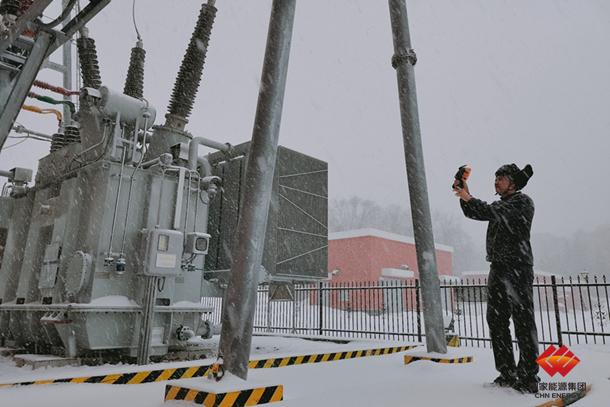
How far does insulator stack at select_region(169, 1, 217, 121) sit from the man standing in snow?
6822 mm

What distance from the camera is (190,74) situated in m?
9.48

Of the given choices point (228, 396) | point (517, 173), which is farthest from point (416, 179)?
point (228, 396)

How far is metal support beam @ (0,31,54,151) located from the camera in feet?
20.6

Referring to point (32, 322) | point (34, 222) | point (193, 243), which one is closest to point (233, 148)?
point (193, 243)

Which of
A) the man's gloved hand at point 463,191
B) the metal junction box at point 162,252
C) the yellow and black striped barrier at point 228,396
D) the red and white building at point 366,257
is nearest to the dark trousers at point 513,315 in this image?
the man's gloved hand at point 463,191

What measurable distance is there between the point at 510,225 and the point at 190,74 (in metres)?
7.43

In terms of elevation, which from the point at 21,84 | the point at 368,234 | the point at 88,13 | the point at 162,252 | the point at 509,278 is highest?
the point at 368,234

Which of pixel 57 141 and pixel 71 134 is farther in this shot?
pixel 57 141

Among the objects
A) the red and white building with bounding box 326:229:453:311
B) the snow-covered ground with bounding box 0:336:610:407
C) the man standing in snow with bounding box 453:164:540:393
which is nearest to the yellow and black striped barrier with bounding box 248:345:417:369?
the snow-covered ground with bounding box 0:336:610:407

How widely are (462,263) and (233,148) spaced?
76158 millimetres

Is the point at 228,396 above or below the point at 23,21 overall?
below

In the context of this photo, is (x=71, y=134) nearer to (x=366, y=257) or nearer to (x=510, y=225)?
(x=510, y=225)

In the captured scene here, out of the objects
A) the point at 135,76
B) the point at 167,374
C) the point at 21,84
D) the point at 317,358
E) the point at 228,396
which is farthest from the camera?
the point at 135,76

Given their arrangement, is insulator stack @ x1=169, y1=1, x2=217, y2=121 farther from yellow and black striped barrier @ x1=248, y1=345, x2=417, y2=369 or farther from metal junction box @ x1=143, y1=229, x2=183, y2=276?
yellow and black striped barrier @ x1=248, y1=345, x2=417, y2=369
